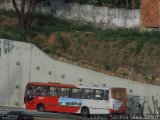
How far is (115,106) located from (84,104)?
2.57 m

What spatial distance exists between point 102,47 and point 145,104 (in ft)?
26.3

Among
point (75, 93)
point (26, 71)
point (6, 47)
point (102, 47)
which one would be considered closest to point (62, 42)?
point (102, 47)


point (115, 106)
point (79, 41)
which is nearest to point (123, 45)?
point (79, 41)

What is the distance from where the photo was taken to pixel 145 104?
57562 mm

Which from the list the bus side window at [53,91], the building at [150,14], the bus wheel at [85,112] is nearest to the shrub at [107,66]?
the bus wheel at [85,112]

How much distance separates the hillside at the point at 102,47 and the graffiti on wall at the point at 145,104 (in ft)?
5.16

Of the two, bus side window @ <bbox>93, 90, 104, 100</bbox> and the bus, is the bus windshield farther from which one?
bus side window @ <bbox>93, 90, 104, 100</bbox>

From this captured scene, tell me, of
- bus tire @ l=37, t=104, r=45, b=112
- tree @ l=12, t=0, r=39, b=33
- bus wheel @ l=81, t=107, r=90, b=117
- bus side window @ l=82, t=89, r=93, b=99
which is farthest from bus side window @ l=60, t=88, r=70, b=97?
tree @ l=12, t=0, r=39, b=33

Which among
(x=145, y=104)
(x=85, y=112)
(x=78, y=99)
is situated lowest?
(x=85, y=112)

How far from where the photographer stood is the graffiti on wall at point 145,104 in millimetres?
57281

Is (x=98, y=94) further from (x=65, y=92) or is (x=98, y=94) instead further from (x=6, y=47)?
(x=6, y=47)

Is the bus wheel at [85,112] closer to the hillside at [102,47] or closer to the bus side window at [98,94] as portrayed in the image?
the bus side window at [98,94]

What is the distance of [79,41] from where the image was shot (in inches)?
2515

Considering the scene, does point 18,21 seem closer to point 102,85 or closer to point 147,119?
point 102,85
